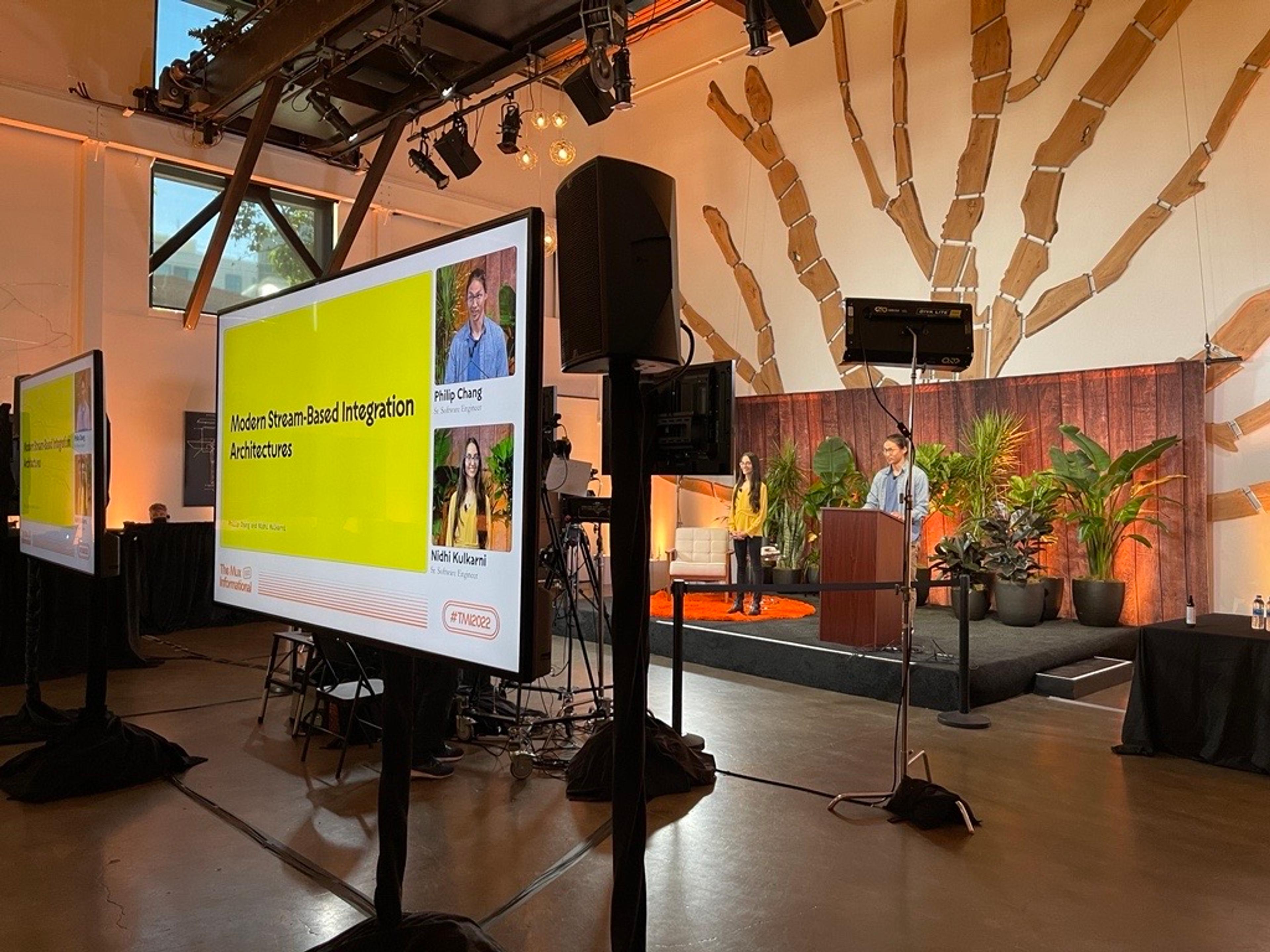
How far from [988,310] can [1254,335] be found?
223 centimetres

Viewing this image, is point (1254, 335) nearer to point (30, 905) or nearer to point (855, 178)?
point (855, 178)

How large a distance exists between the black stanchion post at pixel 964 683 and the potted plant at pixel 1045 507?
2.86 metres

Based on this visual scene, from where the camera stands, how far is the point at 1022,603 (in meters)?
7.57

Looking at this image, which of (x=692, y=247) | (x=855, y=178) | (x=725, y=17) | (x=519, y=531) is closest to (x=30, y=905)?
(x=519, y=531)

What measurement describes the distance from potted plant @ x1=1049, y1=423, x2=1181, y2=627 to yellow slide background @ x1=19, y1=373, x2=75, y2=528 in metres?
7.15

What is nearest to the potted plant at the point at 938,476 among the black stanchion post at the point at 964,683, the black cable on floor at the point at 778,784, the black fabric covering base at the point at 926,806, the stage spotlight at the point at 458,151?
the black stanchion post at the point at 964,683

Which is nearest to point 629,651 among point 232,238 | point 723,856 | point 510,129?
point 723,856

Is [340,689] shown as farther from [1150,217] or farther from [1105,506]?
[1150,217]

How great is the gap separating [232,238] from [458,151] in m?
2.80

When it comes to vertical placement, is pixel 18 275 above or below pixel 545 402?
above

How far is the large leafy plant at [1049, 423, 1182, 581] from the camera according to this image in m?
7.48

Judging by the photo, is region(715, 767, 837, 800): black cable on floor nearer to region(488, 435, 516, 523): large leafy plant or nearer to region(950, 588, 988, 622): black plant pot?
region(488, 435, 516, 523): large leafy plant

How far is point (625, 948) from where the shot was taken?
182 centimetres

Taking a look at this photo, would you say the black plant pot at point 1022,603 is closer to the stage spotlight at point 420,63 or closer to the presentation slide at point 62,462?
the stage spotlight at point 420,63
